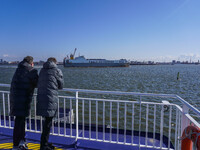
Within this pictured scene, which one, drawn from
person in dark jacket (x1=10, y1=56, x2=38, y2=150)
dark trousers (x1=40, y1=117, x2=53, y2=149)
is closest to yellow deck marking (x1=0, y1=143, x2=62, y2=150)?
dark trousers (x1=40, y1=117, x2=53, y2=149)

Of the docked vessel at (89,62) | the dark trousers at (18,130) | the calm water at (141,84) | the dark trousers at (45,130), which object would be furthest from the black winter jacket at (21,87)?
the docked vessel at (89,62)

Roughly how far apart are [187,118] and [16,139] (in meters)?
3.14

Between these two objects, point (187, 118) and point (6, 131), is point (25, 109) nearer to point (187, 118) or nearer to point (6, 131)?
point (6, 131)

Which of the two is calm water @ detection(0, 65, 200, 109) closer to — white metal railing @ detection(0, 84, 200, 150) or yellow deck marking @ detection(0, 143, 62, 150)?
white metal railing @ detection(0, 84, 200, 150)

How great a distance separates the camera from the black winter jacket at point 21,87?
9.64 ft

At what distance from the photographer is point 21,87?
2961 mm

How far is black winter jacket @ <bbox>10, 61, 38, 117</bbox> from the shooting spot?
2938 millimetres

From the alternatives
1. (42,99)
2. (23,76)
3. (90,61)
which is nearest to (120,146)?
(42,99)

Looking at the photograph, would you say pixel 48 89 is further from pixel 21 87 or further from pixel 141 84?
A: pixel 141 84

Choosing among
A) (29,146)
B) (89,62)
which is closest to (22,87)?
(29,146)

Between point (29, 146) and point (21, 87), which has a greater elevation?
point (21, 87)

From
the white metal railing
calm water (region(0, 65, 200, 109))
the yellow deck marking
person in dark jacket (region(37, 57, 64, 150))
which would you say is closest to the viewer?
person in dark jacket (region(37, 57, 64, 150))

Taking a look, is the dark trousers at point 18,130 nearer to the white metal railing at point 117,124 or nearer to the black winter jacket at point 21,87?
the black winter jacket at point 21,87

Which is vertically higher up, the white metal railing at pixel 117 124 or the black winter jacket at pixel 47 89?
the black winter jacket at pixel 47 89
